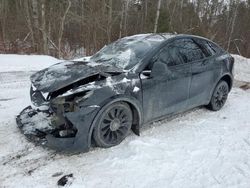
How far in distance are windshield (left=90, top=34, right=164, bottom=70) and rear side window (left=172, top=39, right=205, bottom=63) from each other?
0.37 metres

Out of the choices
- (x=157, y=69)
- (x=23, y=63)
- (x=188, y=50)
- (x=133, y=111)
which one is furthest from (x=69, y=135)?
(x=23, y=63)

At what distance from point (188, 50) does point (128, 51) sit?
3.89 ft

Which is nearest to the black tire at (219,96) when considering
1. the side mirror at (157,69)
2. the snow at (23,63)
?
the side mirror at (157,69)

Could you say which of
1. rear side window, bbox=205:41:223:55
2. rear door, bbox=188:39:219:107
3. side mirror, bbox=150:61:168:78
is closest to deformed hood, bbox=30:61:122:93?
side mirror, bbox=150:61:168:78

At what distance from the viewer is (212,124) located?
5.34 meters

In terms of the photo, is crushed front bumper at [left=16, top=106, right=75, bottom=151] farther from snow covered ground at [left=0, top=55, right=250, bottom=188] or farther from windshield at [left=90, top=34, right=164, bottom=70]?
windshield at [left=90, top=34, right=164, bottom=70]

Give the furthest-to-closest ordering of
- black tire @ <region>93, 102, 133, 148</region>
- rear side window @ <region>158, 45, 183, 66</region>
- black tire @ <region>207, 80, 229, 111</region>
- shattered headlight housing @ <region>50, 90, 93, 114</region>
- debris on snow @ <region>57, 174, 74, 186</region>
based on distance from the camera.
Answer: black tire @ <region>207, 80, 229, 111</region>, rear side window @ <region>158, 45, 183, 66</region>, black tire @ <region>93, 102, 133, 148</region>, shattered headlight housing @ <region>50, 90, 93, 114</region>, debris on snow @ <region>57, 174, 74, 186</region>

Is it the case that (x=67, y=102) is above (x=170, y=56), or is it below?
below

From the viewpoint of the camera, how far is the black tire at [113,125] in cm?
406

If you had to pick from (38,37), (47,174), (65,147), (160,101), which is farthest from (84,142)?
(38,37)

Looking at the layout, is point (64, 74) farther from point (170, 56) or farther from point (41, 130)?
point (170, 56)

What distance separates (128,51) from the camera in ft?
16.3

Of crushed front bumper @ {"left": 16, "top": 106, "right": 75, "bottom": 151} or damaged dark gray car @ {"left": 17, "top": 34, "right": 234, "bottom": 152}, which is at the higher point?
damaged dark gray car @ {"left": 17, "top": 34, "right": 234, "bottom": 152}

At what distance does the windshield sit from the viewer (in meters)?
4.69
